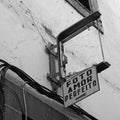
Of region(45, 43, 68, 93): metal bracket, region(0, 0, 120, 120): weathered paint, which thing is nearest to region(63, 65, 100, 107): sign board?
region(45, 43, 68, 93): metal bracket

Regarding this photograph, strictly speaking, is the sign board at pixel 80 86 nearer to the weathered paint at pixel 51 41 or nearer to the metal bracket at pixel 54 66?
the metal bracket at pixel 54 66

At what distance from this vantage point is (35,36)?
4695 millimetres

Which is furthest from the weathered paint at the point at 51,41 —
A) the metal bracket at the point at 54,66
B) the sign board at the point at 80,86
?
the sign board at the point at 80,86

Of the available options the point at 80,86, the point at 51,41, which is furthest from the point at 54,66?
the point at 80,86

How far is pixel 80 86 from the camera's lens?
4.07 meters

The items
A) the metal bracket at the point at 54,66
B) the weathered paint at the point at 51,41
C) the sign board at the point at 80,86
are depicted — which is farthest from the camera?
the metal bracket at the point at 54,66

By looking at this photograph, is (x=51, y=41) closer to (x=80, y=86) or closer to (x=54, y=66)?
(x=54, y=66)

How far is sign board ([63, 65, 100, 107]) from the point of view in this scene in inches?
158

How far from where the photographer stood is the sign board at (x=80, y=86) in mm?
4008

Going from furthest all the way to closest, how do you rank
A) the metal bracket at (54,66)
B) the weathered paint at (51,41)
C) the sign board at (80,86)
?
the metal bracket at (54,66)
the weathered paint at (51,41)
the sign board at (80,86)

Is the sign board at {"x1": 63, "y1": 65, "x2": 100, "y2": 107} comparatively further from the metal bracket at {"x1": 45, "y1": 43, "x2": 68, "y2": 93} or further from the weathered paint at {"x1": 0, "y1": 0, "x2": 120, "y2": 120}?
the weathered paint at {"x1": 0, "y1": 0, "x2": 120, "y2": 120}

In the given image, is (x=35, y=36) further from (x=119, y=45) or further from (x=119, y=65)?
(x=119, y=45)

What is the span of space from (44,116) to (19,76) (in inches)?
21.2

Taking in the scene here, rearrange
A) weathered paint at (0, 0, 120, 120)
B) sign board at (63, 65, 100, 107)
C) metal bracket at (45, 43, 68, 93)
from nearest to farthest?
sign board at (63, 65, 100, 107) → weathered paint at (0, 0, 120, 120) → metal bracket at (45, 43, 68, 93)
